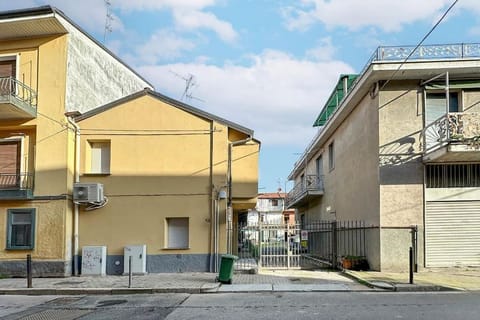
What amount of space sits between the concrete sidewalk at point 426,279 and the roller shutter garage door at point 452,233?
38 cm

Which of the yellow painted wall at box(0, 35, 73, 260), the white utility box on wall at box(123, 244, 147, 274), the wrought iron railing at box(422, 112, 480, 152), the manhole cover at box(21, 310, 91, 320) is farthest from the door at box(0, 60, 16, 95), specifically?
the wrought iron railing at box(422, 112, 480, 152)

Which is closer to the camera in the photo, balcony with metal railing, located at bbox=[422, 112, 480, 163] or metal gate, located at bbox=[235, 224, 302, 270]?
balcony with metal railing, located at bbox=[422, 112, 480, 163]

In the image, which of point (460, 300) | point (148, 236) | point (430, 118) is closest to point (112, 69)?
point (148, 236)

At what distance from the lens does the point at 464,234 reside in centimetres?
1723

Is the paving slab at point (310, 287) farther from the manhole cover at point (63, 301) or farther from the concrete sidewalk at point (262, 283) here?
the manhole cover at point (63, 301)

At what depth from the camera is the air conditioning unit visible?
17.3m

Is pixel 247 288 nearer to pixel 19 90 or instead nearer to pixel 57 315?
pixel 57 315

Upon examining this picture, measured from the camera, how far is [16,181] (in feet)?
58.9

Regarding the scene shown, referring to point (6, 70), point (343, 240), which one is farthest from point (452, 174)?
point (6, 70)

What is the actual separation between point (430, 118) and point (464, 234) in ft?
13.5

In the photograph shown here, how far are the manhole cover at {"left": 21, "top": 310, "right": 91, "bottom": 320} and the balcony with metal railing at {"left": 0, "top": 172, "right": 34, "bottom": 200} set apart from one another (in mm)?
7385

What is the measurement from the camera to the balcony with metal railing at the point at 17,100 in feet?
55.6

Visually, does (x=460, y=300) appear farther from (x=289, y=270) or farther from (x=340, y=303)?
(x=289, y=270)

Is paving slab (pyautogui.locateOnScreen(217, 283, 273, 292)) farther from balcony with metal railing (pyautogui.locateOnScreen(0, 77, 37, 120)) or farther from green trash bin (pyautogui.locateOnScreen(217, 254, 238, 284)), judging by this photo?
balcony with metal railing (pyautogui.locateOnScreen(0, 77, 37, 120))
